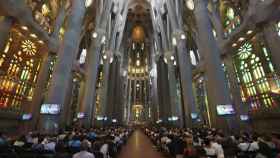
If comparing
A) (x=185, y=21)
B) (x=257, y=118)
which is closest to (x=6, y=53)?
(x=185, y=21)

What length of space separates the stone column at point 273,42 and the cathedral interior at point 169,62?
66 millimetres

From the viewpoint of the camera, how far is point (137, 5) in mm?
41812

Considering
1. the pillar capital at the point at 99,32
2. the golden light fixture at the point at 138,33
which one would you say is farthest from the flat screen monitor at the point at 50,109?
the golden light fixture at the point at 138,33

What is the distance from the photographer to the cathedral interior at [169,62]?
36.5 feet

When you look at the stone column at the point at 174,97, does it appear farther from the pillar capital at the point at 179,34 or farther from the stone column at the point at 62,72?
the stone column at the point at 62,72

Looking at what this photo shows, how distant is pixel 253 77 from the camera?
Result: 65.5 feet

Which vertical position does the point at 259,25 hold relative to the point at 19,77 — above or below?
above

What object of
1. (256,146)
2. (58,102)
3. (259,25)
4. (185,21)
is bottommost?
(256,146)

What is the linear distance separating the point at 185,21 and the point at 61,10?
58.9 feet

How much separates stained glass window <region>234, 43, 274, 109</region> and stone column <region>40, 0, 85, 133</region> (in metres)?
20.6

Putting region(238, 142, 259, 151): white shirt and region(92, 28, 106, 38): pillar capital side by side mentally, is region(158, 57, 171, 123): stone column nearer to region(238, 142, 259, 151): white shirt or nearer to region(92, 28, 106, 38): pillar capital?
region(92, 28, 106, 38): pillar capital

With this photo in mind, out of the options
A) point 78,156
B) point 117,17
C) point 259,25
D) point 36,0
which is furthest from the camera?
point 117,17

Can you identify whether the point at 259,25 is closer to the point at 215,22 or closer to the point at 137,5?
the point at 215,22

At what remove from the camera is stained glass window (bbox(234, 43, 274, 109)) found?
18.2 metres
